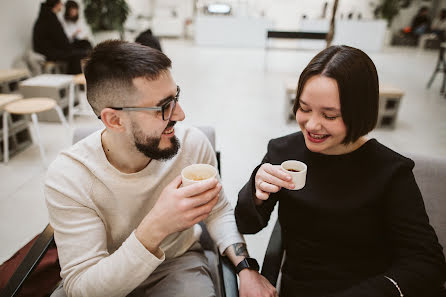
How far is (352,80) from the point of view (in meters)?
0.97

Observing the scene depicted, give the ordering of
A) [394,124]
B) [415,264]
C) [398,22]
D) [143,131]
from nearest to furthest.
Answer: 1. [415,264]
2. [143,131]
3. [394,124]
4. [398,22]

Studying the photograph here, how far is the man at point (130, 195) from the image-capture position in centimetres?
91

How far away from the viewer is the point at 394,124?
13.8 ft

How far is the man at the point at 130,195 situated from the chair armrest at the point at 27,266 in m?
0.15

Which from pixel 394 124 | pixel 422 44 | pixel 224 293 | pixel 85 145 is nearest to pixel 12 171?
pixel 85 145

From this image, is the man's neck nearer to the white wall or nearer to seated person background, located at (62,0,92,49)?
the white wall

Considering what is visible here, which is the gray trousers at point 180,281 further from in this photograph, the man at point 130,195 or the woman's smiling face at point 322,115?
the woman's smiling face at point 322,115

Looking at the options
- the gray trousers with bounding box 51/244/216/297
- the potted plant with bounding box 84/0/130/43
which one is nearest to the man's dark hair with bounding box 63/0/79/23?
the potted plant with bounding box 84/0/130/43

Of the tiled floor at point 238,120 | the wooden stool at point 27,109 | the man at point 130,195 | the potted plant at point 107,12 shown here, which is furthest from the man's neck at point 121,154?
the potted plant at point 107,12

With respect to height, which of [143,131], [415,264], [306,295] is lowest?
[306,295]

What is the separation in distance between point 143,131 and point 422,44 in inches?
519

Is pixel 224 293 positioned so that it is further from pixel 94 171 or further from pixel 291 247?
pixel 94 171

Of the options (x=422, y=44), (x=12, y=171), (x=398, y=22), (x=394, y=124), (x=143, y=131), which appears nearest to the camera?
(x=143, y=131)

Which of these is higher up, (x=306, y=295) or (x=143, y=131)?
(x=143, y=131)
